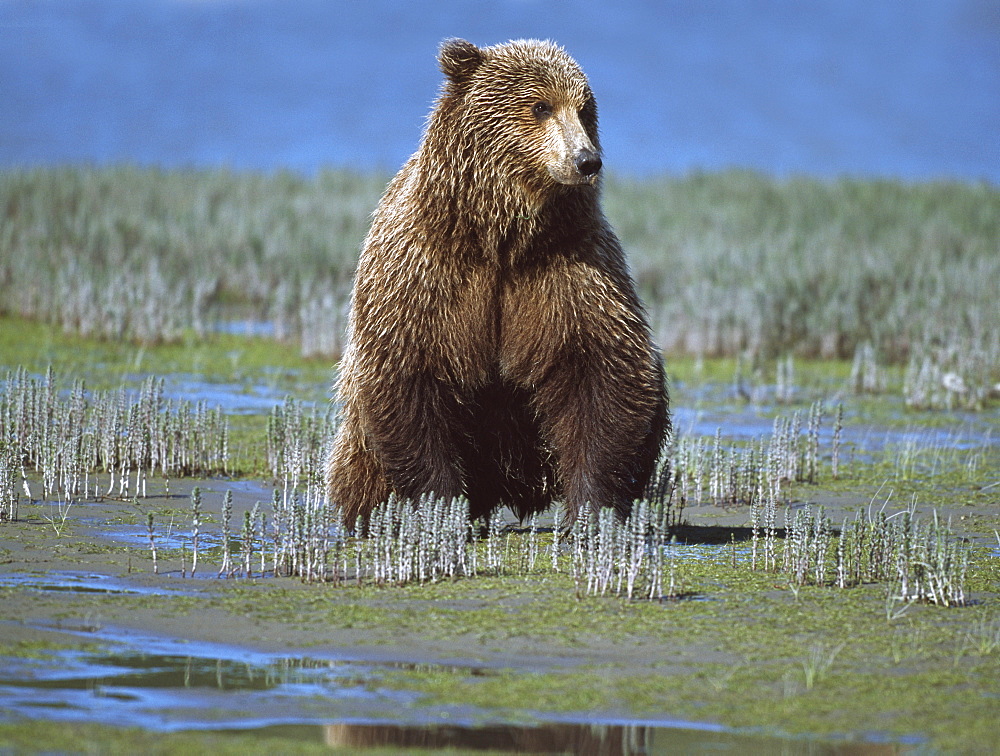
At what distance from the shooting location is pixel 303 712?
473cm

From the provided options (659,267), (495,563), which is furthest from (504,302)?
(659,267)

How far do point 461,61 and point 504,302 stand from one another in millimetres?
1280

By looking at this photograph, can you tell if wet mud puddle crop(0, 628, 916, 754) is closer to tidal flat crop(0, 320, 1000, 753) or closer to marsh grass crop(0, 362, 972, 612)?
tidal flat crop(0, 320, 1000, 753)

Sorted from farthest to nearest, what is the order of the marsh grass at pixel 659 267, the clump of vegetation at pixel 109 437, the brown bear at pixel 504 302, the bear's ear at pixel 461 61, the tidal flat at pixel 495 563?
the marsh grass at pixel 659 267
the clump of vegetation at pixel 109 437
the bear's ear at pixel 461 61
the brown bear at pixel 504 302
the tidal flat at pixel 495 563

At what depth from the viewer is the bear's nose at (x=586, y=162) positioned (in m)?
7.08

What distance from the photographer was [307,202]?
89.1 ft

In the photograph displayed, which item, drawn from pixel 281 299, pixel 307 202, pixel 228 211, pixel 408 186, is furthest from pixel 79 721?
pixel 307 202

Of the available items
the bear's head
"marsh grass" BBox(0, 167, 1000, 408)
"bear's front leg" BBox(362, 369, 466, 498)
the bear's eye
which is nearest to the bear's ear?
the bear's head

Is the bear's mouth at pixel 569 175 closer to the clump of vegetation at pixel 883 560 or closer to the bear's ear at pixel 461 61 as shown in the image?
the bear's ear at pixel 461 61

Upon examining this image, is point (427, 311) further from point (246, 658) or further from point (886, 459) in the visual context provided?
point (886, 459)

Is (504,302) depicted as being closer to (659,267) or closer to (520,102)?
(520,102)

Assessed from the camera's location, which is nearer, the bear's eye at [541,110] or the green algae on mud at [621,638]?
the green algae on mud at [621,638]

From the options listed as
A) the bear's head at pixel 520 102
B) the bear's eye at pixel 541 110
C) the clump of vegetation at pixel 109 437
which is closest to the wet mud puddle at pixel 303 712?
the bear's head at pixel 520 102

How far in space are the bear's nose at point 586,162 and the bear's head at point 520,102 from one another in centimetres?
9
